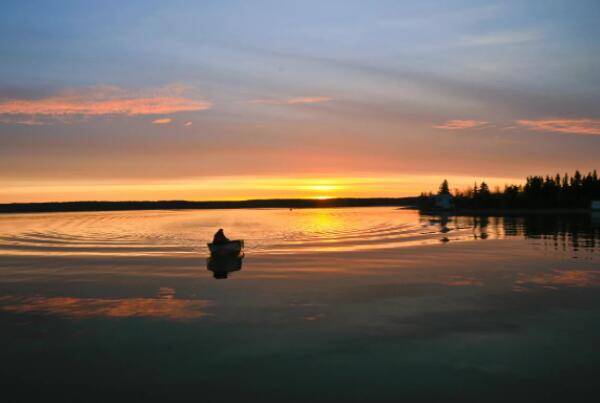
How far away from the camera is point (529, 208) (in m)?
159

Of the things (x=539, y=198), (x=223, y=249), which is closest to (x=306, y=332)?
(x=223, y=249)

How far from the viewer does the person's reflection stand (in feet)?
105

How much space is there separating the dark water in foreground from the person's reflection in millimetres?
737

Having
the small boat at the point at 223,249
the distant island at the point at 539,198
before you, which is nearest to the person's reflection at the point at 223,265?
the small boat at the point at 223,249

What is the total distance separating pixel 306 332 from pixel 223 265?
19197 mm

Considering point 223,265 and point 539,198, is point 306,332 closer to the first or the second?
point 223,265

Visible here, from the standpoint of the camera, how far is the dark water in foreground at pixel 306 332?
12859 mm

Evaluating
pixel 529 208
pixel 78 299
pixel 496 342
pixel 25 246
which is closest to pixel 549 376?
pixel 496 342

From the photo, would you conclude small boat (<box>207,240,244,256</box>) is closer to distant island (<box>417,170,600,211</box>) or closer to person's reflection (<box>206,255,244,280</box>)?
person's reflection (<box>206,255,244,280</box>)

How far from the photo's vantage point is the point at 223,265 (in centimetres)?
3594

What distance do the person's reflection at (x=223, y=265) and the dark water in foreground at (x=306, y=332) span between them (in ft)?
2.42

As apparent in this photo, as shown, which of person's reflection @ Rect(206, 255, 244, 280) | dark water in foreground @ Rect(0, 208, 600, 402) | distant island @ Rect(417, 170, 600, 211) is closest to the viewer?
dark water in foreground @ Rect(0, 208, 600, 402)

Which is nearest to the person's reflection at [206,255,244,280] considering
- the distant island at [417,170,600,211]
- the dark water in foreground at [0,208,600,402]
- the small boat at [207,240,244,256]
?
the small boat at [207,240,244,256]

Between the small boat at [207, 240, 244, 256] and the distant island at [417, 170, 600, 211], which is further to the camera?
the distant island at [417, 170, 600, 211]
